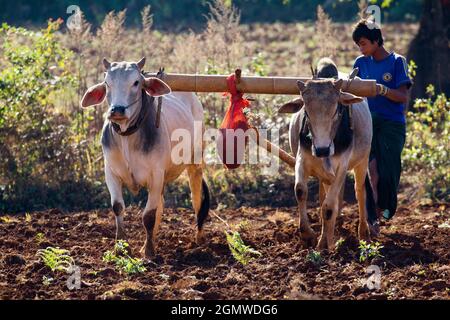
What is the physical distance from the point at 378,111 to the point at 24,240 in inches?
119

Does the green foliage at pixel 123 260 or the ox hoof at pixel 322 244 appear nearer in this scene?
the green foliage at pixel 123 260

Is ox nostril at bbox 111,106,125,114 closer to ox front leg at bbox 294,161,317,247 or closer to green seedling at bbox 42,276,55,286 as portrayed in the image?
green seedling at bbox 42,276,55,286

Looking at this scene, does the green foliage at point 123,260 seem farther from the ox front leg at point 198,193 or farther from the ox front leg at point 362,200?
the ox front leg at point 362,200

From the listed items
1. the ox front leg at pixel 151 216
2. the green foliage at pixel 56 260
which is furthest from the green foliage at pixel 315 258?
the green foliage at pixel 56 260

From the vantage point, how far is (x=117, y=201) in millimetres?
8094

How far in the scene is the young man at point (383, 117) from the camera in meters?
8.67

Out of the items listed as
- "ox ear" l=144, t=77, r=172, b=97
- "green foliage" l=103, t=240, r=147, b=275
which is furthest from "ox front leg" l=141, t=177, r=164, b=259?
"ox ear" l=144, t=77, r=172, b=97

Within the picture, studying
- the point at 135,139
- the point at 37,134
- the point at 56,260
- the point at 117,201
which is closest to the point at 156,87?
the point at 135,139

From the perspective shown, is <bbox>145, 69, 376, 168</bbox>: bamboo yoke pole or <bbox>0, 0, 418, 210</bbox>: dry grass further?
<bbox>0, 0, 418, 210</bbox>: dry grass

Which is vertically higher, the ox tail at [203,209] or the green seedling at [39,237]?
the ox tail at [203,209]

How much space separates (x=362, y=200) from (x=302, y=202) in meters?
1.09

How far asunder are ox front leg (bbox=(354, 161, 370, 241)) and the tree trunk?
5134mm

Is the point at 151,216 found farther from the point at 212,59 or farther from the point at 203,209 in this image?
the point at 212,59

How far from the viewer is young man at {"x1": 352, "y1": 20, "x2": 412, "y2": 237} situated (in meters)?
8.67
